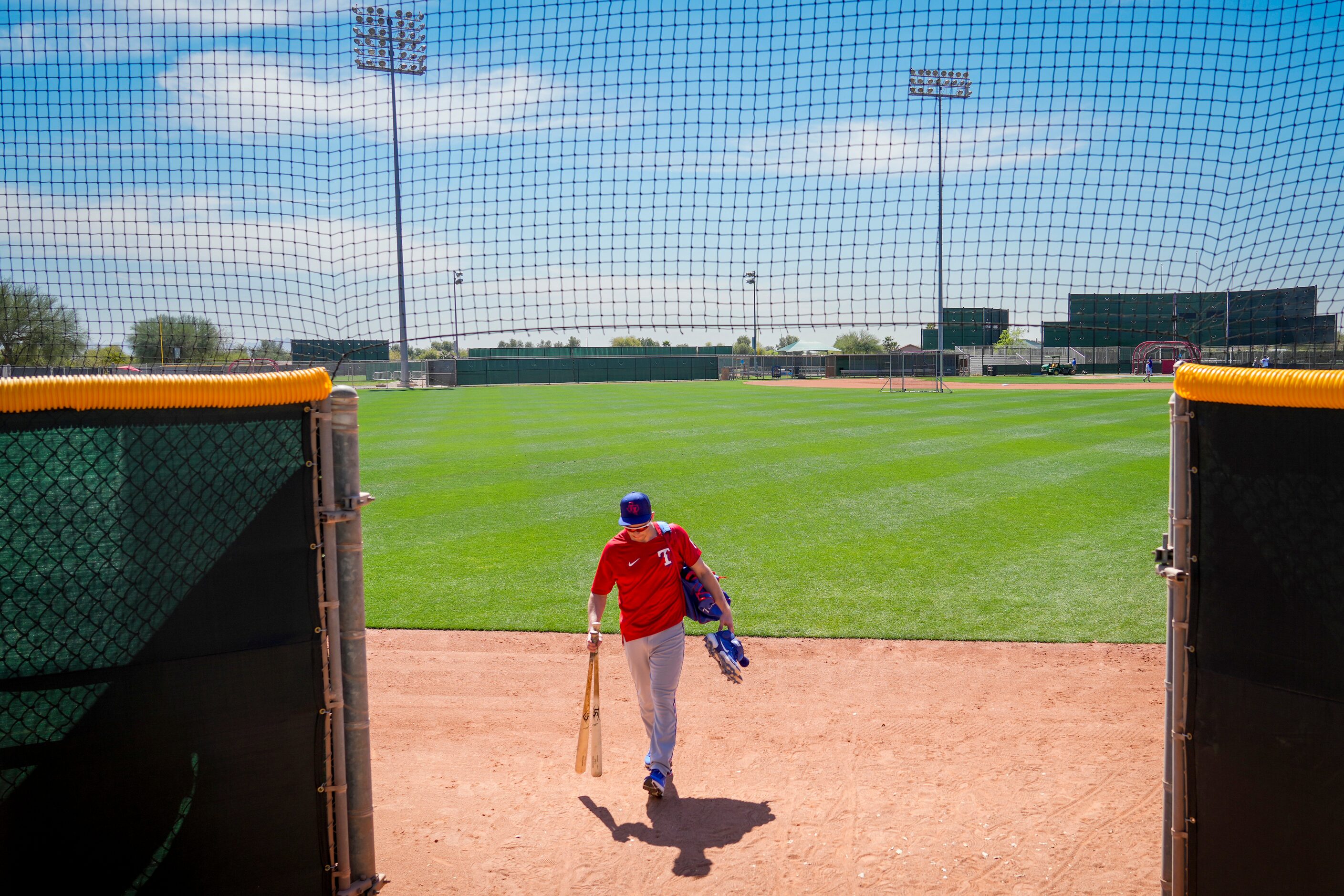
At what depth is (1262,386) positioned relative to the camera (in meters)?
3.04

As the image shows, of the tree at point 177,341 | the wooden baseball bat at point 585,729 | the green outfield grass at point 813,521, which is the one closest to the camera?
the wooden baseball bat at point 585,729

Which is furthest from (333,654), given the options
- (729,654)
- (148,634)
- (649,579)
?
(729,654)

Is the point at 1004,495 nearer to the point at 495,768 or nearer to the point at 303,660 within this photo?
the point at 495,768

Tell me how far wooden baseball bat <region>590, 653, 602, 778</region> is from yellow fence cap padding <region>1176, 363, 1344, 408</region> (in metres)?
3.19

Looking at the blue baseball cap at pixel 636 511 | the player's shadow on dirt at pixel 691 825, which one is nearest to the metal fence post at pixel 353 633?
the player's shadow on dirt at pixel 691 825

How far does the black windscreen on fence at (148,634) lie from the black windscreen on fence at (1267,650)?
10.7ft

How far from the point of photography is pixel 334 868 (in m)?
3.71

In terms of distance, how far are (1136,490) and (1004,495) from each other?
1959mm

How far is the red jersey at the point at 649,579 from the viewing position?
16.8ft

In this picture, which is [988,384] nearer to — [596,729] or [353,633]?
[596,729]

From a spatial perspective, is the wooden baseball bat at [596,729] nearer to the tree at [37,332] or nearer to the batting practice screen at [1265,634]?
the batting practice screen at [1265,634]

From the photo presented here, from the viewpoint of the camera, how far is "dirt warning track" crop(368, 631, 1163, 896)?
435 cm

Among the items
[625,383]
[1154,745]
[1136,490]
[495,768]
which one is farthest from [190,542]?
[625,383]

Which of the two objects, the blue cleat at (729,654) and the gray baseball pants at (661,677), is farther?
the blue cleat at (729,654)
